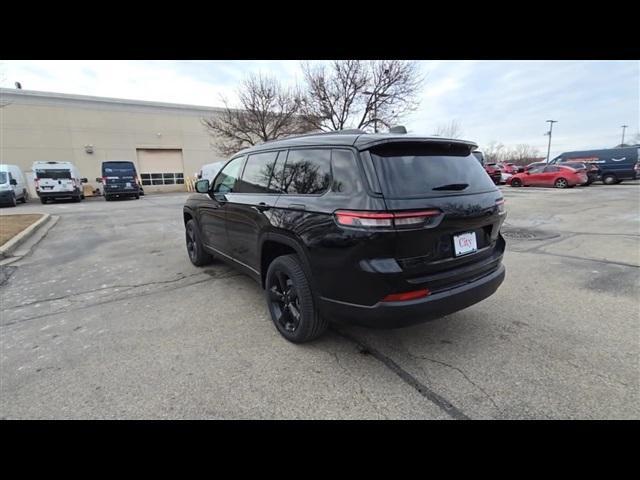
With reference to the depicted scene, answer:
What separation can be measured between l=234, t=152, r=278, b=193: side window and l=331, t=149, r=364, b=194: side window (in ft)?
2.66

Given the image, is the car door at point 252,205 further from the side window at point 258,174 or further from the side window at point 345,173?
the side window at point 345,173

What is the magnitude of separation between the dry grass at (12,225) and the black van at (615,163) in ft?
94.0

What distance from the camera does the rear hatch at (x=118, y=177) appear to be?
1938cm

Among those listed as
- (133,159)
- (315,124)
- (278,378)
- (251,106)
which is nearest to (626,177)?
(315,124)

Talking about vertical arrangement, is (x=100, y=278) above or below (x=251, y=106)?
below

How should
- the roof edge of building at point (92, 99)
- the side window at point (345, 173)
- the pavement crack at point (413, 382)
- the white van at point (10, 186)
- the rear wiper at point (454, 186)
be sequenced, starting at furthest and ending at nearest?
the roof edge of building at point (92, 99) → the white van at point (10, 186) → the rear wiper at point (454, 186) → the side window at point (345, 173) → the pavement crack at point (413, 382)

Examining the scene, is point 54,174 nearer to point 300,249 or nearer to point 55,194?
point 55,194

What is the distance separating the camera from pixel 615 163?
20.5 meters

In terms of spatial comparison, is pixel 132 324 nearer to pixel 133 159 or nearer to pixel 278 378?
pixel 278 378

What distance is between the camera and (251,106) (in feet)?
78.7

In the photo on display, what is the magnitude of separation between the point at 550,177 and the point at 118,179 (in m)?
26.5

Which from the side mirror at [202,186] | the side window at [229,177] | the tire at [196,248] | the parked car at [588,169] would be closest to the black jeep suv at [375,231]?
the side window at [229,177]
